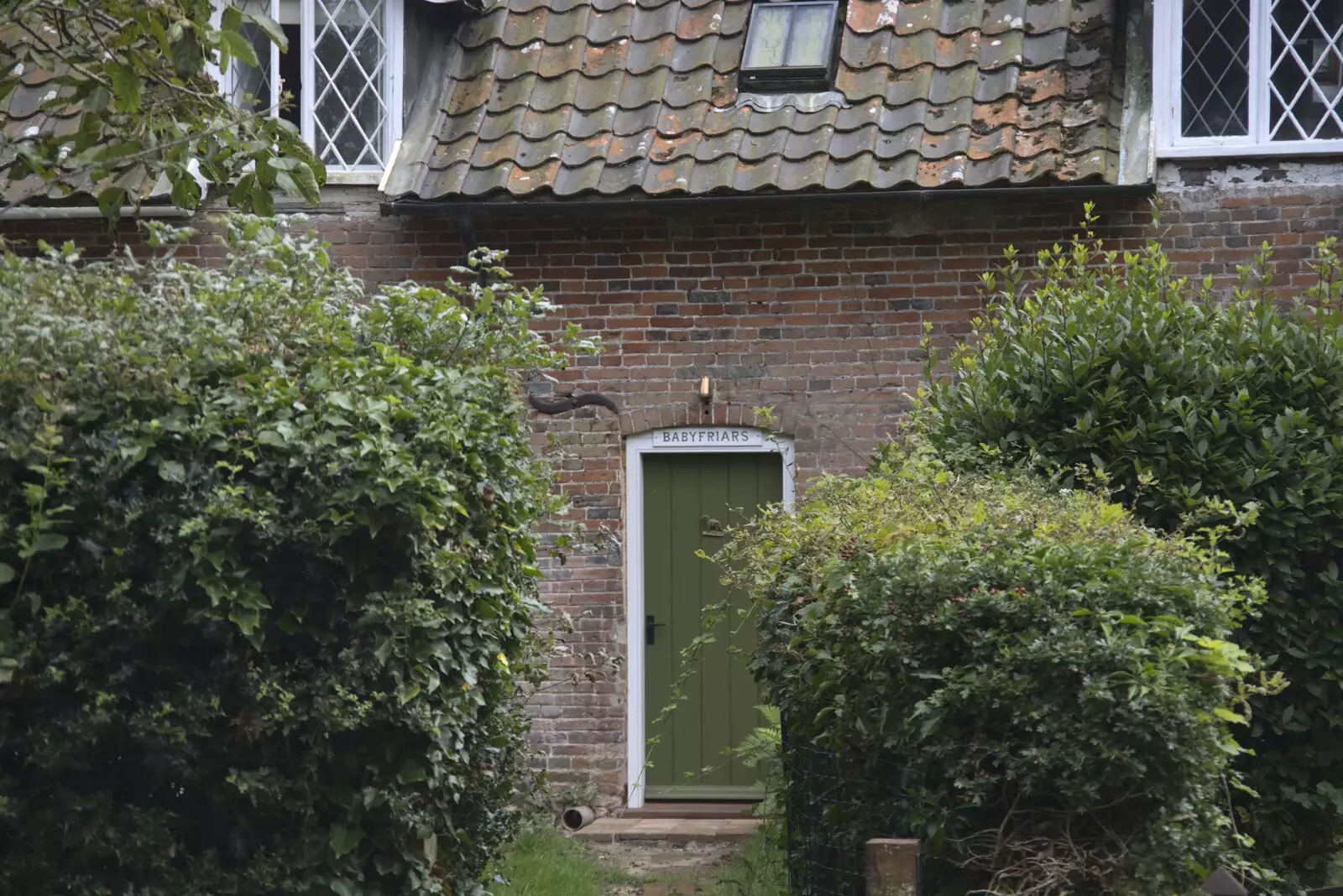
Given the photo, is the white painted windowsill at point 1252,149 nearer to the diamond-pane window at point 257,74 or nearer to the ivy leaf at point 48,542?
the diamond-pane window at point 257,74

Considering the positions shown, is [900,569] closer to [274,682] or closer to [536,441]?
[274,682]

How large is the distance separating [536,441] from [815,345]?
1.94 m

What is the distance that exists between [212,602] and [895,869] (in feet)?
6.36

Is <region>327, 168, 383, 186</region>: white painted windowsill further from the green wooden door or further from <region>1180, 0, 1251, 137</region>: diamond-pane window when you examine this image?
<region>1180, 0, 1251, 137</region>: diamond-pane window

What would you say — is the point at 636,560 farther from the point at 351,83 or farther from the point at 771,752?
the point at 351,83

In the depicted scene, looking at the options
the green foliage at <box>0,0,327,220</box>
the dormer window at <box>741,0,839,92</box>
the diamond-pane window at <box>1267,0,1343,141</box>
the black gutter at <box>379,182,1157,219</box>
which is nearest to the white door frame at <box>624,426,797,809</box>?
the black gutter at <box>379,182,1157,219</box>

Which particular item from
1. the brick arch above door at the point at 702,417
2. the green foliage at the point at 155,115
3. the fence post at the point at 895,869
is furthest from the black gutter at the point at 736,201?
the fence post at the point at 895,869

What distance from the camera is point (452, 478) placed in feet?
14.7

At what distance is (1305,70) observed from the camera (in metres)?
9.21

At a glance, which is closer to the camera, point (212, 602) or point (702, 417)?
point (212, 602)

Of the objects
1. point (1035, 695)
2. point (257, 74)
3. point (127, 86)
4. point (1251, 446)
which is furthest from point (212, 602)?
point (257, 74)

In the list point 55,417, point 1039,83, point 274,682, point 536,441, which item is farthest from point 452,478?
point 1039,83

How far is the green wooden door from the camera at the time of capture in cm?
988

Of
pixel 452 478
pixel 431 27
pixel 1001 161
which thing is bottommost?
pixel 452 478
